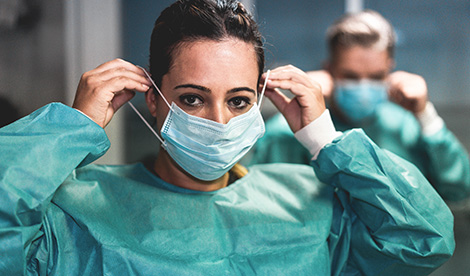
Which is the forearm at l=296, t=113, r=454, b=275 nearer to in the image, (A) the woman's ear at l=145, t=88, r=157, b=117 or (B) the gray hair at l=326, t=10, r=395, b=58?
(A) the woman's ear at l=145, t=88, r=157, b=117

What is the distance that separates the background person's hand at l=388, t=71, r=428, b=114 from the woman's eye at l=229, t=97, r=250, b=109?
993 mm

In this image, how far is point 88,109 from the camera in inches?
43.3

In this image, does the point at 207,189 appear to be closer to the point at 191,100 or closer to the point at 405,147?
the point at 191,100

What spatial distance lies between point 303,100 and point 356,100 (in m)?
0.61

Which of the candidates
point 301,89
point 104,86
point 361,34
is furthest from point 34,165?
point 361,34

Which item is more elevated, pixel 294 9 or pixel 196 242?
pixel 294 9

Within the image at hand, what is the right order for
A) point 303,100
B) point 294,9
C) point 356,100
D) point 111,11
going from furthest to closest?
point 294,9 → point 111,11 → point 356,100 → point 303,100

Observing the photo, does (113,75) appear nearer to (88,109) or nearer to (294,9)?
(88,109)

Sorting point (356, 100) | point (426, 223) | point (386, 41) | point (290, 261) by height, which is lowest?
point (290, 261)

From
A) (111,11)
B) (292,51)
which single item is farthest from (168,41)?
(292,51)

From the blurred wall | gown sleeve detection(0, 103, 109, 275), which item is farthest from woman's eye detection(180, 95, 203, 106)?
the blurred wall

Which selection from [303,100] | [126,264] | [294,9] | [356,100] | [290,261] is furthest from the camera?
[294,9]

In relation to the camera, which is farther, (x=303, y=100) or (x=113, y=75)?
(x=303, y=100)

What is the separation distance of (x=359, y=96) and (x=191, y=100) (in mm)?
936
